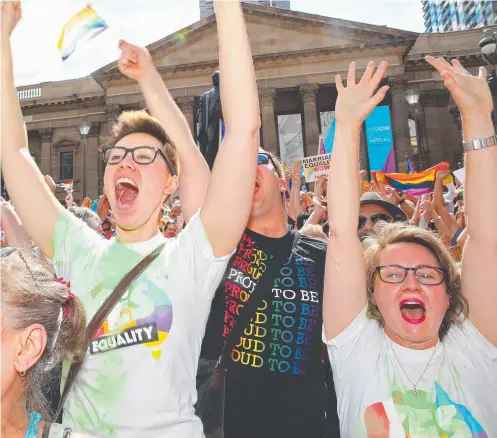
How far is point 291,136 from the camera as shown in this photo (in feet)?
120

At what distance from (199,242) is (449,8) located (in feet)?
436

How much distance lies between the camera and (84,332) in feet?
5.35

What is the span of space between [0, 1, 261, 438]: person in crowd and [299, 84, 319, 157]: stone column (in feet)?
90.6

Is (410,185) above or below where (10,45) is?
above

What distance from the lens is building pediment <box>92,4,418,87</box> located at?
97.5ft

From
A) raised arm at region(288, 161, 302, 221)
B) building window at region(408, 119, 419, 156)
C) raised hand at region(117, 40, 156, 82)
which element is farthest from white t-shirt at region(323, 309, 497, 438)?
building window at region(408, 119, 419, 156)

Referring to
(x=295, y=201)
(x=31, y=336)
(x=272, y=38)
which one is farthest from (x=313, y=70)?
(x=31, y=336)

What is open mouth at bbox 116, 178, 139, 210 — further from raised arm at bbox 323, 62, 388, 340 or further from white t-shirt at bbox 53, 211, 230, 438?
raised arm at bbox 323, 62, 388, 340

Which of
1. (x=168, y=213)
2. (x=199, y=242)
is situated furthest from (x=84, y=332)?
(x=168, y=213)

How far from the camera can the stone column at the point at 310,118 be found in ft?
95.9

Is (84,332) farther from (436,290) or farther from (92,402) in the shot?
(436,290)

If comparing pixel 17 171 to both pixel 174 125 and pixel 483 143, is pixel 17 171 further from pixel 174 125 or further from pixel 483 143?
pixel 483 143

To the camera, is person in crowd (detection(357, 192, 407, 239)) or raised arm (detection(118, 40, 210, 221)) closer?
raised arm (detection(118, 40, 210, 221))

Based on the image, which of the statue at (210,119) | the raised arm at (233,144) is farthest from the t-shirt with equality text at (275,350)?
the statue at (210,119)
